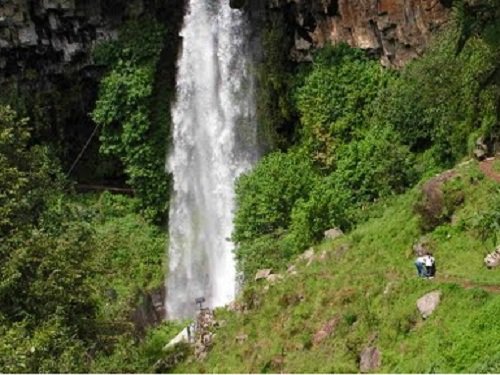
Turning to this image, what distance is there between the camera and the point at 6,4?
35250 millimetres

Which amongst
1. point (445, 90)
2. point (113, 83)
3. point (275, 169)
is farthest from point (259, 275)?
point (113, 83)

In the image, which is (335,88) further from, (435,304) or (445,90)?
(435,304)

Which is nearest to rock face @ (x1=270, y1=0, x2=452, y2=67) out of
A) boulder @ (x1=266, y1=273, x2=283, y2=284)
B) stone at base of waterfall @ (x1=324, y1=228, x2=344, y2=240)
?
stone at base of waterfall @ (x1=324, y1=228, x2=344, y2=240)

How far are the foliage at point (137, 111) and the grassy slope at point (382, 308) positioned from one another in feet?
34.7

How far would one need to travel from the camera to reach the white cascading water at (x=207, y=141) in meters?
35.5

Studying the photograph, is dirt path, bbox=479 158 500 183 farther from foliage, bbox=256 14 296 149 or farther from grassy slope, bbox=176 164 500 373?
foliage, bbox=256 14 296 149

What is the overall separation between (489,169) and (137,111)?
16.4 meters

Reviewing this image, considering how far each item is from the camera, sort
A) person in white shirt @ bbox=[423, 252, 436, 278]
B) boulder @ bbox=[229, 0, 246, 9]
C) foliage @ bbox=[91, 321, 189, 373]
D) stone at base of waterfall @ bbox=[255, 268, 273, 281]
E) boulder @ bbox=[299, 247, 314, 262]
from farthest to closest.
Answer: boulder @ bbox=[229, 0, 246, 9] < stone at base of waterfall @ bbox=[255, 268, 273, 281] < boulder @ bbox=[299, 247, 314, 262] < person in white shirt @ bbox=[423, 252, 436, 278] < foliage @ bbox=[91, 321, 189, 373]

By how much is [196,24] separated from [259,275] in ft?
43.7

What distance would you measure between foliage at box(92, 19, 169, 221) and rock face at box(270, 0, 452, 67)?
5.34m

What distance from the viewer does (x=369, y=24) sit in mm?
32625

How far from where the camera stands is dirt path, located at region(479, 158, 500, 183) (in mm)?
22802

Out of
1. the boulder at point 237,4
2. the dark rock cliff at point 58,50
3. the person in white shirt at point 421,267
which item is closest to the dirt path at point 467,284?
the person in white shirt at point 421,267

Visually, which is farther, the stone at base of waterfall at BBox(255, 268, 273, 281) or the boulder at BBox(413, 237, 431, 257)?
the stone at base of waterfall at BBox(255, 268, 273, 281)
